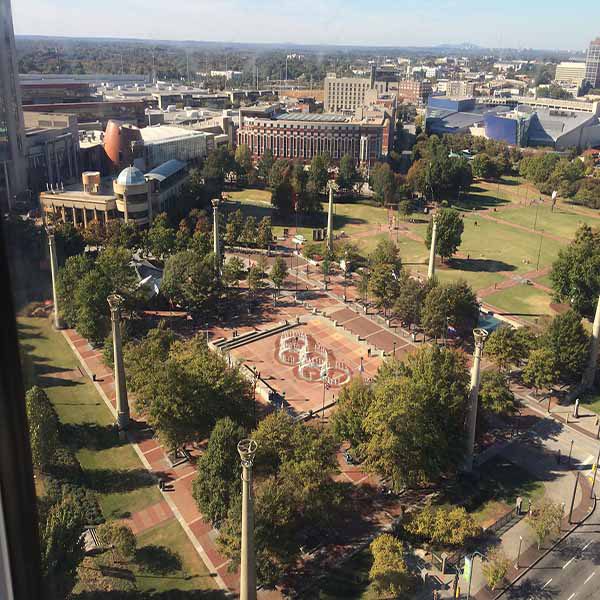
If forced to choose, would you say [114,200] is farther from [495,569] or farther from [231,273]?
[495,569]

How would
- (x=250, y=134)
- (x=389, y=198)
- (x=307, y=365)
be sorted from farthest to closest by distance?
(x=250, y=134) < (x=389, y=198) < (x=307, y=365)

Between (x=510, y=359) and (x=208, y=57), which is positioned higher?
(x=208, y=57)

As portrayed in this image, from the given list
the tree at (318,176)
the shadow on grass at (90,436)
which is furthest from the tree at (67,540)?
the tree at (318,176)

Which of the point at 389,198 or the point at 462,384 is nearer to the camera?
the point at 462,384

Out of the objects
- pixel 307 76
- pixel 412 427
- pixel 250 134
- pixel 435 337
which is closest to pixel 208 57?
pixel 307 76

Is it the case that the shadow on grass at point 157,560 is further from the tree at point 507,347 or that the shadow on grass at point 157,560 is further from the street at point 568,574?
the tree at point 507,347

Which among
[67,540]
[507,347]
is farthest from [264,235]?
[67,540]

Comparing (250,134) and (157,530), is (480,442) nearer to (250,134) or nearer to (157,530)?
(157,530)

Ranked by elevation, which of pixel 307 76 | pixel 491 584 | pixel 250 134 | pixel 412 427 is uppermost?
pixel 307 76
